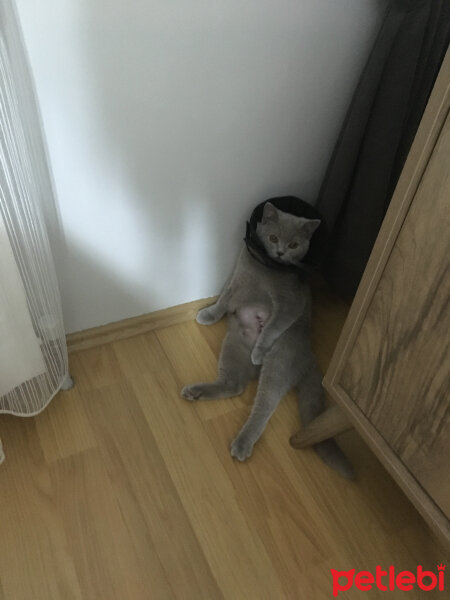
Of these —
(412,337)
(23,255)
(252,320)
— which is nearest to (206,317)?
(252,320)

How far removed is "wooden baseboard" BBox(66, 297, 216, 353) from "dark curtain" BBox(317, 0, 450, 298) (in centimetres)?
39

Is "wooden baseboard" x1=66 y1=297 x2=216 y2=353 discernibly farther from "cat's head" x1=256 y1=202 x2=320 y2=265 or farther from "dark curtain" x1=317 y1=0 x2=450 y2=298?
"dark curtain" x1=317 y1=0 x2=450 y2=298

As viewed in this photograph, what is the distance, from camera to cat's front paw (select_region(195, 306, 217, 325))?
122 centimetres

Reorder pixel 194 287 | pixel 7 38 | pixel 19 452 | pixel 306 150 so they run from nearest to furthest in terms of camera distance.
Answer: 1. pixel 7 38
2. pixel 19 452
3. pixel 306 150
4. pixel 194 287

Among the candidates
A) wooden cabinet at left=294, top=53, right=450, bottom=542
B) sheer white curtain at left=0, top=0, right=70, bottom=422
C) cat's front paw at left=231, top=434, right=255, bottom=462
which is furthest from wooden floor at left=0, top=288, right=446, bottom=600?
wooden cabinet at left=294, top=53, right=450, bottom=542

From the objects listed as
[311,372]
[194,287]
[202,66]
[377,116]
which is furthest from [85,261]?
[377,116]

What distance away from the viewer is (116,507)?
0.91 meters

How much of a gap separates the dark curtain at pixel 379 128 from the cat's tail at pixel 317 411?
29 centimetres

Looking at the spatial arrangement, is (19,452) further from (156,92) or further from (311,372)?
(156,92)

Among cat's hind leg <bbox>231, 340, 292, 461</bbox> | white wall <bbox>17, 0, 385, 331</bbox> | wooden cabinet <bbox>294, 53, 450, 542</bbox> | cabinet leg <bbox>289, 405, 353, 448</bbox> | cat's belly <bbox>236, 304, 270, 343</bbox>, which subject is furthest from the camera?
cat's belly <bbox>236, 304, 270, 343</bbox>

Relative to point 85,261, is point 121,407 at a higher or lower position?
lower

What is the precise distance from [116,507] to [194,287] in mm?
539

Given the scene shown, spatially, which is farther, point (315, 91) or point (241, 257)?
point (241, 257)

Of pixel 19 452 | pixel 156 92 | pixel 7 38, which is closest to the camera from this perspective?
pixel 7 38
